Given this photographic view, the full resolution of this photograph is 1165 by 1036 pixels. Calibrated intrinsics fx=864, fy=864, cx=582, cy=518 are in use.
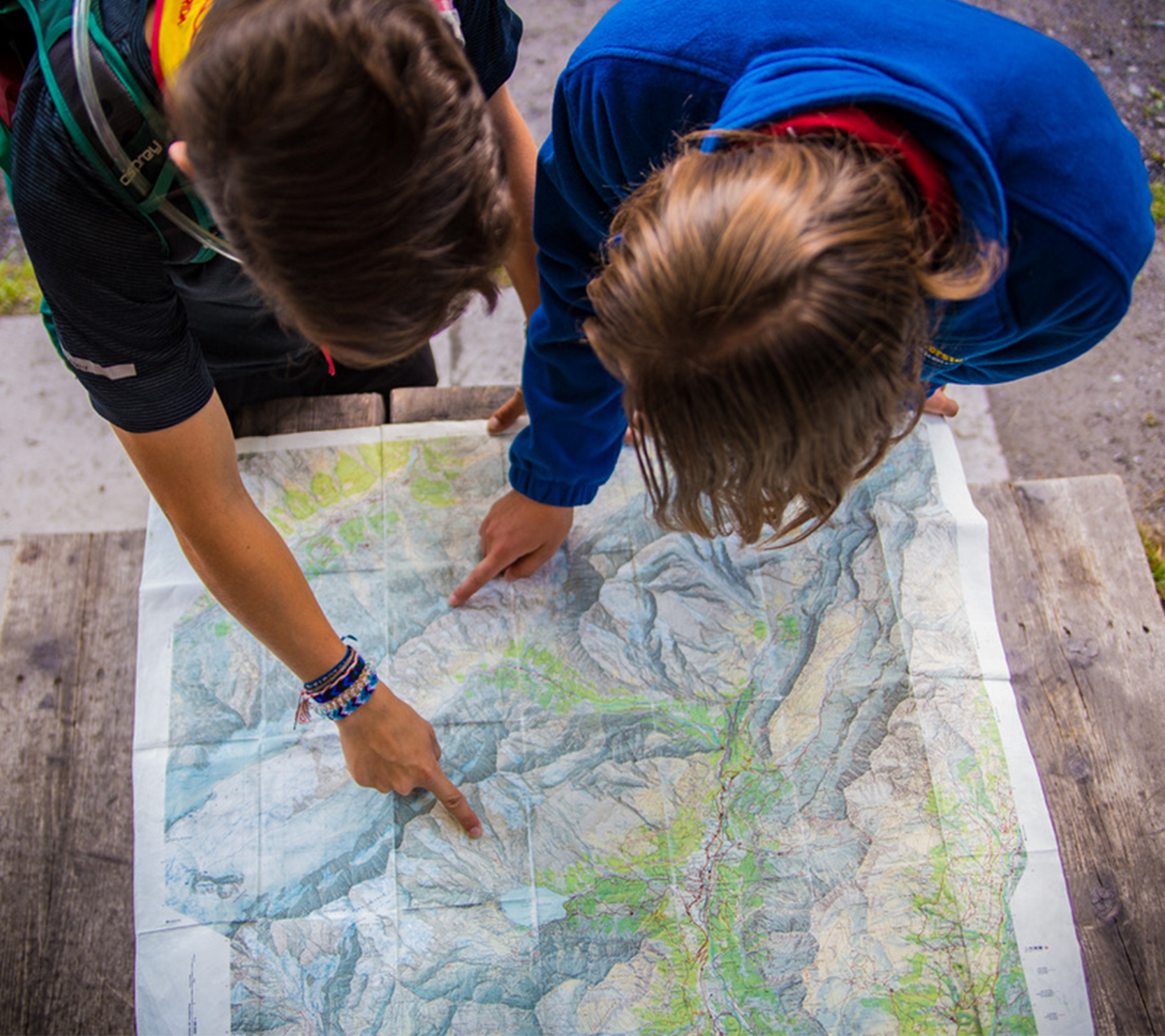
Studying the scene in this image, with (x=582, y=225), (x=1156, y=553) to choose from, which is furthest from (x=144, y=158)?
(x=1156, y=553)

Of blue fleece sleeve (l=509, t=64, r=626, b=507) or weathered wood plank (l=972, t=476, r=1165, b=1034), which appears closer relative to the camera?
blue fleece sleeve (l=509, t=64, r=626, b=507)

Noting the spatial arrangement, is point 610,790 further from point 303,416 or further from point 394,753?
point 303,416

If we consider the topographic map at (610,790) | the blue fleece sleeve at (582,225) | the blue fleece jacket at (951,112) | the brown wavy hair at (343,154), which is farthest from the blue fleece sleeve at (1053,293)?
the topographic map at (610,790)

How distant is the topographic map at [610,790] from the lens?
85 cm

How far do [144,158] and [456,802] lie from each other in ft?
2.11

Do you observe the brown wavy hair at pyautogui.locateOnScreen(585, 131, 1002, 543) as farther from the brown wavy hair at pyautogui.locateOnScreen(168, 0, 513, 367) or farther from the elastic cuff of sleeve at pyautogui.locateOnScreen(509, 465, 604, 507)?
the elastic cuff of sleeve at pyautogui.locateOnScreen(509, 465, 604, 507)

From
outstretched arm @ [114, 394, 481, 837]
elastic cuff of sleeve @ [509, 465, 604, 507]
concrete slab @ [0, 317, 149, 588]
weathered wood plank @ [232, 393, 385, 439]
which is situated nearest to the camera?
outstretched arm @ [114, 394, 481, 837]

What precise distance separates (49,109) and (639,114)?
0.41m

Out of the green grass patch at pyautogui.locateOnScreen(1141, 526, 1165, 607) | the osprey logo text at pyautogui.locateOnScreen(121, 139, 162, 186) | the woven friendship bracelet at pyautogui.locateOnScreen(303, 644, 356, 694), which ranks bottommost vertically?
the green grass patch at pyautogui.locateOnScreen(1141, 526, 1165, 607)

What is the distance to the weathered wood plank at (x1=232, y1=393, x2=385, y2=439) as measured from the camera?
1.10 metres

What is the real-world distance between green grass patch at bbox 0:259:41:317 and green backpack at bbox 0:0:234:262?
3.81ft

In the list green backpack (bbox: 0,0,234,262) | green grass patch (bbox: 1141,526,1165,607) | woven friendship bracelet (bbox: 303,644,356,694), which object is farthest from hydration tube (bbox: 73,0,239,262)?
green grass patch (bbox: 1141,526,1165,607)

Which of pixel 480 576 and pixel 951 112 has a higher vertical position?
pixel 951 112

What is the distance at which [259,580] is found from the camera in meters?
0.79
